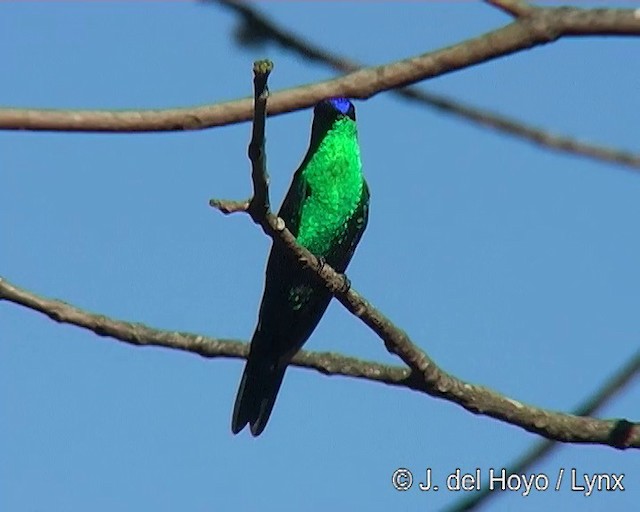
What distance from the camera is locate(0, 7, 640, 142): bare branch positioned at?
4.36ft

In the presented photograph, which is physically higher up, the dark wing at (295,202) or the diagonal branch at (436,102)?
the dark wing at (295,202)

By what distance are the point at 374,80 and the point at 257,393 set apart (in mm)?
2882

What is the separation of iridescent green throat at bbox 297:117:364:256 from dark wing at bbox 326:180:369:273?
0.02m

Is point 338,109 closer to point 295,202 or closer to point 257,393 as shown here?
point 295,202

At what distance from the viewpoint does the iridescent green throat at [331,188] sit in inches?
176

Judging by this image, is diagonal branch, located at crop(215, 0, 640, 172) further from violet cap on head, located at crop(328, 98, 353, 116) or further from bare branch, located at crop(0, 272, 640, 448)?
violet cap on head, located at crop(328, 98, 353, 116)

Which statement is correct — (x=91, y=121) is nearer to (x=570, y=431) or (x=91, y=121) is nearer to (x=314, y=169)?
(x=570, y=431)

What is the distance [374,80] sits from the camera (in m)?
1.53

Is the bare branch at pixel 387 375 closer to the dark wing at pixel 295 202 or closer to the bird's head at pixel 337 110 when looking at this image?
the dark wing at pixel 295 202

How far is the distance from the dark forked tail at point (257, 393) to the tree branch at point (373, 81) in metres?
2.67

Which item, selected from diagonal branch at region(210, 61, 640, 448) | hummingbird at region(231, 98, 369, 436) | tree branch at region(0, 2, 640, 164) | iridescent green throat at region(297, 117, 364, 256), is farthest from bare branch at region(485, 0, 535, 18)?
iridescent green throat at region(297, 117, 364, 256)

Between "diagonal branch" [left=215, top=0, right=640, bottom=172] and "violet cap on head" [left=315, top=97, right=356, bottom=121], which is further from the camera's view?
"violet cap on head" [left=315, top=97, right=356, bottom=121]

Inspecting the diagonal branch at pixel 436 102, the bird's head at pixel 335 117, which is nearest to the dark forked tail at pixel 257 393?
the bird's head at pixel 335 117

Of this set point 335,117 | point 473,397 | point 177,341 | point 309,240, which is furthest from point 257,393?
point 473,397
